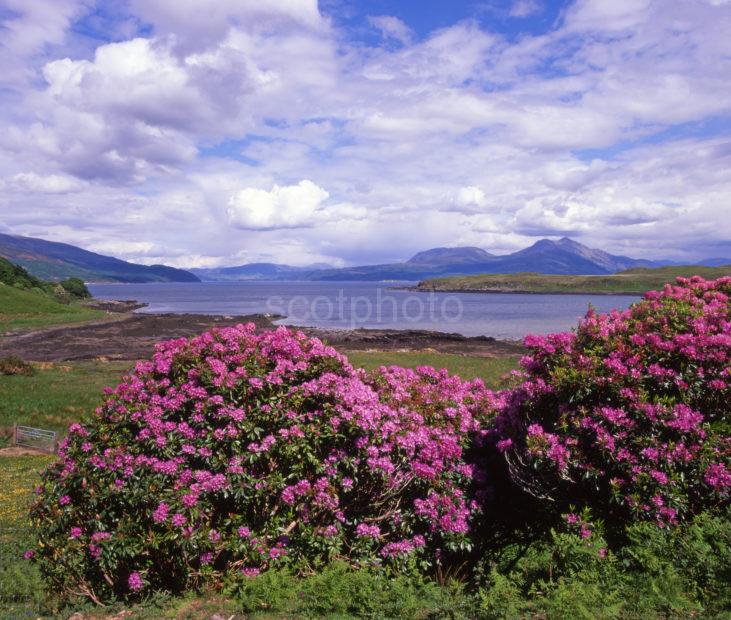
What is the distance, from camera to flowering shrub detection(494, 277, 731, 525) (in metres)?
6.90

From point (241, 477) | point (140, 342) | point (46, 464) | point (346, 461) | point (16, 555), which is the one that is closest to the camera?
point (241, 477)

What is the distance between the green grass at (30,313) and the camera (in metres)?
82.6

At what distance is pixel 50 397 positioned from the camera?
2903 centimetres

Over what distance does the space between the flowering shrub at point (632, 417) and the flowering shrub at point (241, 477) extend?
1452mm

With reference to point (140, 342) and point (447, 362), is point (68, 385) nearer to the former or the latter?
point (447, 362)

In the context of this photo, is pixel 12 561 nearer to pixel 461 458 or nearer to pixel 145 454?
pixel 145 454

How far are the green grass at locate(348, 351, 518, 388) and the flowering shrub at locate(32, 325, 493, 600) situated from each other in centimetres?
3285

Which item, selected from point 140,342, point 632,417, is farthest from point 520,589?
point 140,342

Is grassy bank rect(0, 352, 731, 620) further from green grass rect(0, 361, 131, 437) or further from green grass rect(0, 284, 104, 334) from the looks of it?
green grass rect(0, 284, 104, 334)

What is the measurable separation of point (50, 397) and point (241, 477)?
2658 cm

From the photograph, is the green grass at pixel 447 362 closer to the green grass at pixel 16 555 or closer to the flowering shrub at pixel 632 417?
the green grass at pixel 16 555

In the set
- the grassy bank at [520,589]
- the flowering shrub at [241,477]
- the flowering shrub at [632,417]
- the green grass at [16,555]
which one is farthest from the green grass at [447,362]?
the grassy bank at [520,589]

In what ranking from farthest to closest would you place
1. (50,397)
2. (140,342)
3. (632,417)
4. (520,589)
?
(140,342)
(50,397)
(632,417)
(520,589)

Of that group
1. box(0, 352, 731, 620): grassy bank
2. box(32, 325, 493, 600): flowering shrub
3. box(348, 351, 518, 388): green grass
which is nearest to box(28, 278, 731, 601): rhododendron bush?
box(32, 325, 493, 600): flowering shrub
